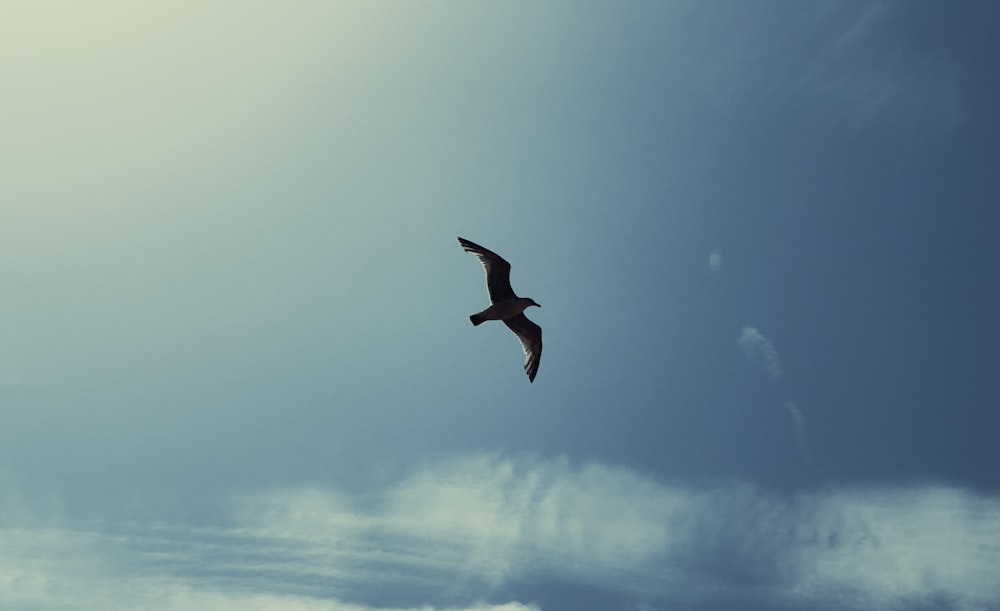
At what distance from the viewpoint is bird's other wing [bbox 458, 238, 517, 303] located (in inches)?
1341

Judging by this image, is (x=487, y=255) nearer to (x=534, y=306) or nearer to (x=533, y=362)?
(x=534, y=306)

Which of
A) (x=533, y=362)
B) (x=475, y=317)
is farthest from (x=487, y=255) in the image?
(x=533, y=362)

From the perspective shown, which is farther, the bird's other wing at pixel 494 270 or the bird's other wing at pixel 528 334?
the bird's other wing at pixel 528 334

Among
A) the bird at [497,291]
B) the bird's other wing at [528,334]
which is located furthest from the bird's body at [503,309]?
the bird's other wing at [528,334]

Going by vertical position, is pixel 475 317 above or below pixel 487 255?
below

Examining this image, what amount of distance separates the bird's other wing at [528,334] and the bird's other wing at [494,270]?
2.34 metres

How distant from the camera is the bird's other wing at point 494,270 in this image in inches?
1341

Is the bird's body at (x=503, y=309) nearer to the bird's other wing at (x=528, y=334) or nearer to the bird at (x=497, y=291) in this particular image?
the bird at (x=497, y=291)

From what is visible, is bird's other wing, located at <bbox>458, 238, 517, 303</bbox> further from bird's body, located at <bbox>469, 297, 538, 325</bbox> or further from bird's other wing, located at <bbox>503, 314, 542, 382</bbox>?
bird's other wing, located at <bbox>503, 314, 542, 382</bbox>

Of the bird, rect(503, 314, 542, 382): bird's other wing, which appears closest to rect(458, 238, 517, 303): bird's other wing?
the bird

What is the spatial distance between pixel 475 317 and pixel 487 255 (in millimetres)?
3026

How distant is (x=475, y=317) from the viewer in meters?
33.8

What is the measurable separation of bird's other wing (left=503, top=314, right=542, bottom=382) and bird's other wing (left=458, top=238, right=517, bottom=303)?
2343 millimetres

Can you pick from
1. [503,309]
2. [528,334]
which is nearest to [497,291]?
[503,309]
